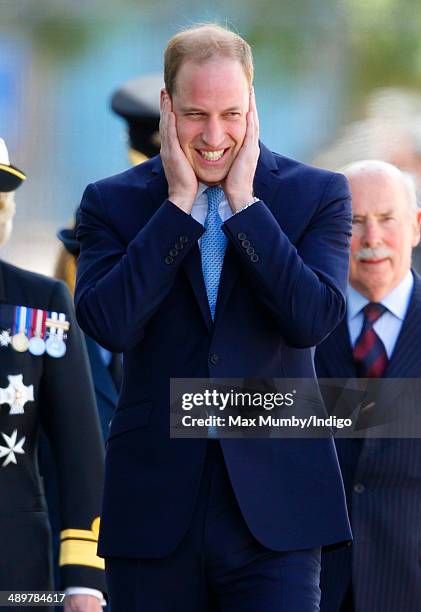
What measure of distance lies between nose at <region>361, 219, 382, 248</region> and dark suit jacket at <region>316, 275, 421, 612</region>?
73 centimetres

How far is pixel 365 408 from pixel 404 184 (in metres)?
0.89

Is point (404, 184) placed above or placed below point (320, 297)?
above

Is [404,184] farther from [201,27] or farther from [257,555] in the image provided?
[257,555]

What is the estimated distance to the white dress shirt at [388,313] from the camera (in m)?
4.97

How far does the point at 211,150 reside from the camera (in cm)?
354

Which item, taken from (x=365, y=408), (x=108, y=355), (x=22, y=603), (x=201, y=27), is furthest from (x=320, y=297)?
(x=108, y=355)

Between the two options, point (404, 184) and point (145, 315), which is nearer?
point (145, 315)

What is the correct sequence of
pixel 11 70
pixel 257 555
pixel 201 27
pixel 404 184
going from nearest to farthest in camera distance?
pixel 257 555 < pixel 201 27 < pixel 404 184 < pixel 11 70

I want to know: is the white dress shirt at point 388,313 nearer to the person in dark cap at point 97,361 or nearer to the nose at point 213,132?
the person in dark cap at point 97,361

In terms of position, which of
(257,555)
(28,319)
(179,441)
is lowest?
(257,555)

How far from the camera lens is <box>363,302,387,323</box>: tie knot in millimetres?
5037

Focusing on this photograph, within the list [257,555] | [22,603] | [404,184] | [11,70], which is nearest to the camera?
[257,555]

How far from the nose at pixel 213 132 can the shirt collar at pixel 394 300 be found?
1.65 metres

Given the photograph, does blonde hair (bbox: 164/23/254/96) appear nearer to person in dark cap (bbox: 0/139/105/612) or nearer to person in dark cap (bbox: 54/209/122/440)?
person in dark cap (bbox: 0/139/105/612)
